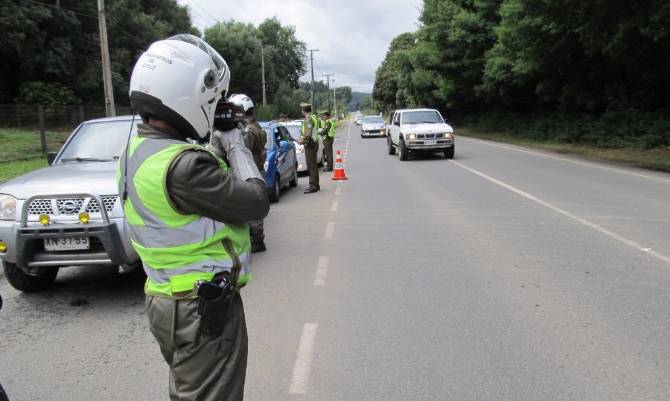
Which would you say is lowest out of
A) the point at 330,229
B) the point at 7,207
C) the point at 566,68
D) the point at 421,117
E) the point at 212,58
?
the point at 330,229

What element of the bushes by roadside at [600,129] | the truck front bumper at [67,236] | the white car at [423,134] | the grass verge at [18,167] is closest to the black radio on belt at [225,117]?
the truck front bumper at [67,236]

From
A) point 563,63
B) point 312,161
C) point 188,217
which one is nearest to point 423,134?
point 312,161

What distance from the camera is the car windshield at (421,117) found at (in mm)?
20734

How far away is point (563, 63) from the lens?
24797mm

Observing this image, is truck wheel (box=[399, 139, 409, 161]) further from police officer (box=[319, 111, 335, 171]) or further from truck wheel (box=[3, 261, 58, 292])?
truck wheel (box=[3, 261, 58, 292])

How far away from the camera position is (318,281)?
5.98 meters

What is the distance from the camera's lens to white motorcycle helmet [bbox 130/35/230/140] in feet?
6.89

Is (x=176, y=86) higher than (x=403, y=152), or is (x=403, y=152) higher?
(x=176, y=86)

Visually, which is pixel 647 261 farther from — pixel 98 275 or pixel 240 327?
pixel 98 275

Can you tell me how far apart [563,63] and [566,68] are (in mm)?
702

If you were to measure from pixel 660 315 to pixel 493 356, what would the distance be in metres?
1.67

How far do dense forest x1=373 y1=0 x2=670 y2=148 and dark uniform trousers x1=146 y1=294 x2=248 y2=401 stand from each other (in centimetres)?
1575

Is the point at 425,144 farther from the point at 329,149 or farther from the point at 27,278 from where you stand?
the point at 27,278

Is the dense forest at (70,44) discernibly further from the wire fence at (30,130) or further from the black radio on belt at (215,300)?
the black radio on belt at (215,300)
